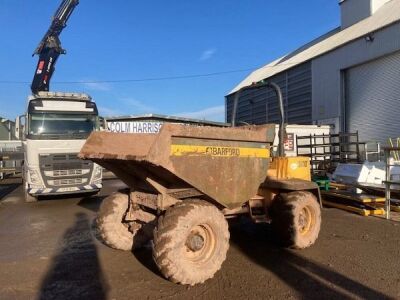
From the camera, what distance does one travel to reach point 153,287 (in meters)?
4.93

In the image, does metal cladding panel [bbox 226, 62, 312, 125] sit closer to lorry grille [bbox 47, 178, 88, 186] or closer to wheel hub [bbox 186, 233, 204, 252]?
lorry grille [bbox 47, 178, 88, 186]

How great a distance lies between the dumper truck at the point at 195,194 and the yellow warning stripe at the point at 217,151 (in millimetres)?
12

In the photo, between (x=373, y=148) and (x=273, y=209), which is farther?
(x=373, y=148)

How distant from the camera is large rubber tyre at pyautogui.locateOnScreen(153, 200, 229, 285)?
4.72 meters

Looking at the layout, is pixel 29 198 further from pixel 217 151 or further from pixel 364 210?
pixel 364 210

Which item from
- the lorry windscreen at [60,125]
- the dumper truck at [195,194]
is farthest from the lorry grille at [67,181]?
the dumper truck at [195,194]

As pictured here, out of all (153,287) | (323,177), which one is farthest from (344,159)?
(153,287)

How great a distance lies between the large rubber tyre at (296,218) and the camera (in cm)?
643

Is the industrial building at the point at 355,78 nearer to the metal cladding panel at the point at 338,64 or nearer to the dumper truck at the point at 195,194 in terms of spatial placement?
the metal cladding panel at the point at 338,64

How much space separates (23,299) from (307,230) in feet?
14.4

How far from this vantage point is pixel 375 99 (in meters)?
19.8

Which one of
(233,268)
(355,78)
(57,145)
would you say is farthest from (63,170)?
(355,78)

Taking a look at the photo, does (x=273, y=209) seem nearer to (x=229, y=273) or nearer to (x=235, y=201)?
(x=235, y=201)

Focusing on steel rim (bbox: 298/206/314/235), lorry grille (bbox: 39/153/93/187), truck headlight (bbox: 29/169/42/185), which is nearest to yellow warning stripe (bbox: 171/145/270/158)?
steel rim (bbox: 298/206/314/235)
